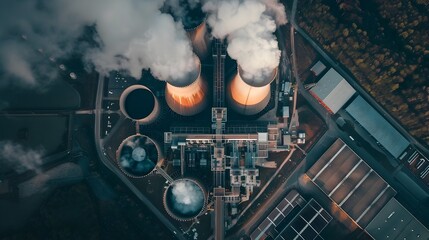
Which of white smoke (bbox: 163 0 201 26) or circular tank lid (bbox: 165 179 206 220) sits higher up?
white smoke (bbox: 163 0 201 26)

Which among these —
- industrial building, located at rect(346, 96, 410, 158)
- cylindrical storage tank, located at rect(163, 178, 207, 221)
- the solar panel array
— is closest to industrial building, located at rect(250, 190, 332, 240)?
the solar panel array

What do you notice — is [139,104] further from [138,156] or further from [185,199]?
[185,199]

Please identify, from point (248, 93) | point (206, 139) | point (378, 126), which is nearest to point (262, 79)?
point (248, 93)

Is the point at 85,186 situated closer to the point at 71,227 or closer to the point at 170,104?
the point at 71,227

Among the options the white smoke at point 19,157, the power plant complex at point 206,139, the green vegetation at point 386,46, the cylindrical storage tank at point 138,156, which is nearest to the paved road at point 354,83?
the green vegetation at point 386,46

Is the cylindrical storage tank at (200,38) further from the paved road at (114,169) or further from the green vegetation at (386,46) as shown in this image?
the green vegetation at (386,46)

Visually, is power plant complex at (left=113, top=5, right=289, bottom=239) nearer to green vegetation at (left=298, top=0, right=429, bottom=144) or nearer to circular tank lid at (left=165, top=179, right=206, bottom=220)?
circular tank lid at (left=165, top=179, right=206, bottom=220)

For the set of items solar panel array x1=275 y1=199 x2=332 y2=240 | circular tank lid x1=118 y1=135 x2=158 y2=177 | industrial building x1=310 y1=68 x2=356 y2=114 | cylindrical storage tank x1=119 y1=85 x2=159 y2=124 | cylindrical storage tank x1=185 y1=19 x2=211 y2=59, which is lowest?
solar panel array x1=275 y1=199 x2=332 y2=240
